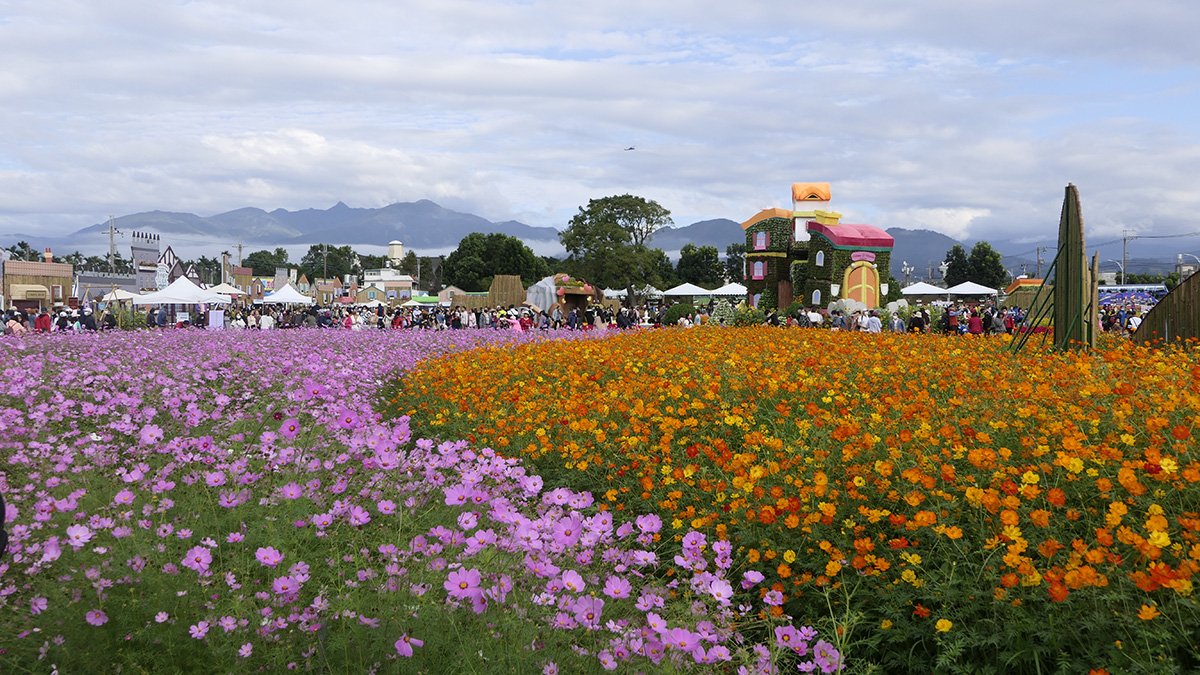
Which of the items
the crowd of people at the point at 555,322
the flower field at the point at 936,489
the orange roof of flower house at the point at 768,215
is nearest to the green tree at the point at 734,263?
the orange roof of flower house at the point at 768,215

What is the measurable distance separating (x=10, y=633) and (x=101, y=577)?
311 mm

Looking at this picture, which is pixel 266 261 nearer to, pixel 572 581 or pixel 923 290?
pixel 923 290

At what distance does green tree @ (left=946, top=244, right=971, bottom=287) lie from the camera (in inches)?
3644

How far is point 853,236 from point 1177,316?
74.4 feet

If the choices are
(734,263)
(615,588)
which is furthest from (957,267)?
(615,588)

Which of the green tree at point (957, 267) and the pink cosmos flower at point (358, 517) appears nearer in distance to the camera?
the pink cosmos flower at point (358, 517)

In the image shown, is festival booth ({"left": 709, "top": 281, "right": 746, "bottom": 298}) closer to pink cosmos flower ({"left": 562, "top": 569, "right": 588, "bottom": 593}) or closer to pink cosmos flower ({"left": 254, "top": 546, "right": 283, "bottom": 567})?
pink cosmos flower ({"left": 562, "top": 569, "right": 588, "bottom": 593})

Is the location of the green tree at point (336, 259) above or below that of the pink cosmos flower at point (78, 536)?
above

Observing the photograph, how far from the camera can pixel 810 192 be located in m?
35.7

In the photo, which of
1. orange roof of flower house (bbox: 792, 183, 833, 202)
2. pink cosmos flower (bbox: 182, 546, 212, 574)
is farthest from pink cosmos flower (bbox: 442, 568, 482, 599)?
orange roof of flower house (bbox: 792, 183, 833, 202)

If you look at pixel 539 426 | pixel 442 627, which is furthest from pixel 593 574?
pixel 539 426

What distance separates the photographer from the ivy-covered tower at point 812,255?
107ft

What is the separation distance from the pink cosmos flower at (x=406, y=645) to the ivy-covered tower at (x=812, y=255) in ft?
102

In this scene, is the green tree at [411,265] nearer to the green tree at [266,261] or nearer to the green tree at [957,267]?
the green tree at [266,261]
